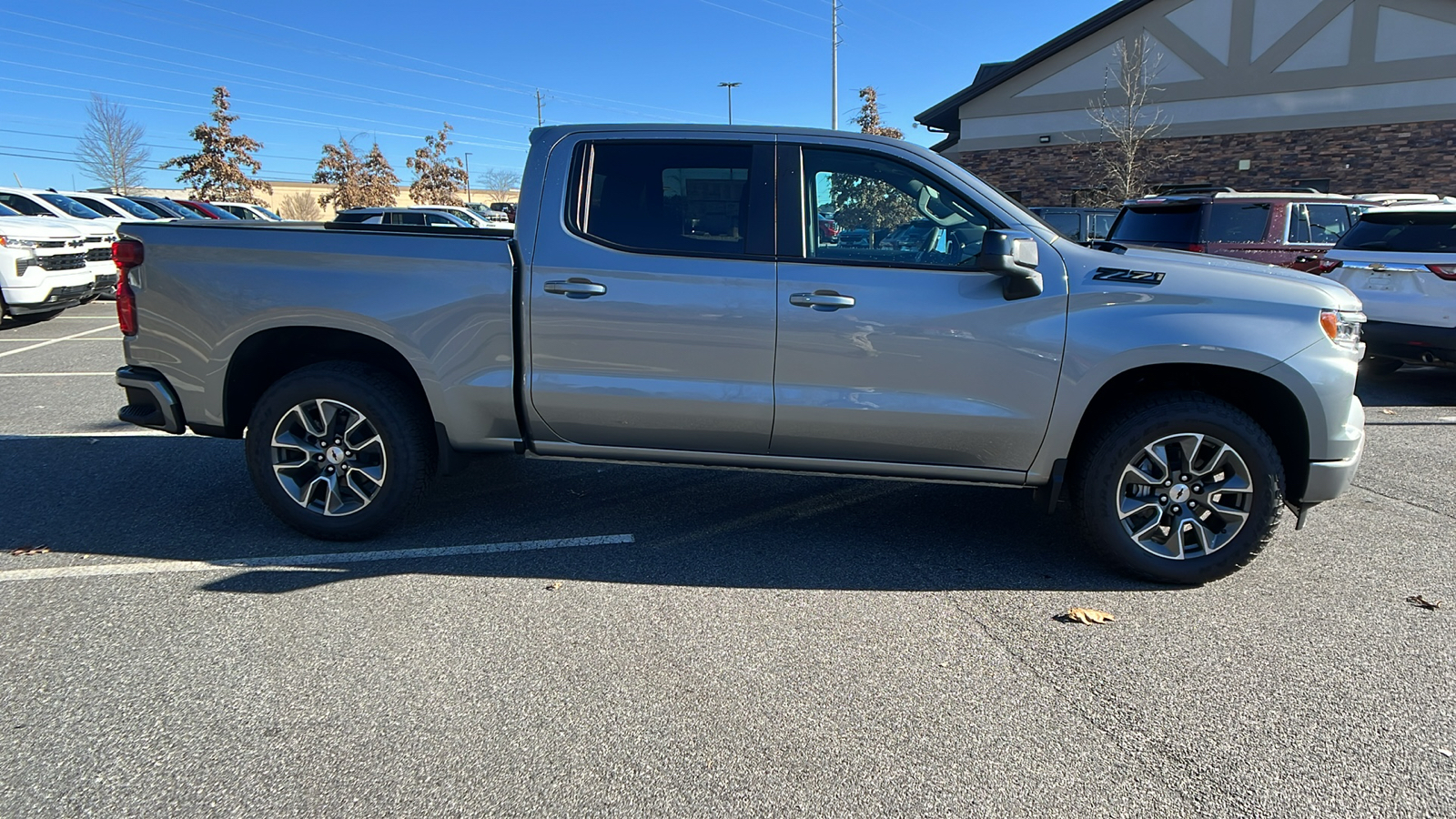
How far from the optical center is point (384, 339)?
4293mm

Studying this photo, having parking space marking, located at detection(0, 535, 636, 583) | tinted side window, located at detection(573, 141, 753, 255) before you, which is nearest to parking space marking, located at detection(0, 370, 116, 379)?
parking space marking, located at detection(0, 535, 636, 583)

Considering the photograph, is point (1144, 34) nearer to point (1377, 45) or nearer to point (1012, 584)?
point (1377, 45)

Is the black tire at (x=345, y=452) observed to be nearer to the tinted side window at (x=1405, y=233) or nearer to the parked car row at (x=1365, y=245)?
the parked car row at (x=1365, y=245)

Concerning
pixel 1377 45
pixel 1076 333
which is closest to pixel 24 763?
pixel 1076 333

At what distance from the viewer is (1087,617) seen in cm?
376

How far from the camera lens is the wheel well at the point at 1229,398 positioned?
4.08 m

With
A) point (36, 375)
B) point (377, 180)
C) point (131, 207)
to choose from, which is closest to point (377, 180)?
point (377, 180)

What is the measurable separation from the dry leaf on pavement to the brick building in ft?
71.7

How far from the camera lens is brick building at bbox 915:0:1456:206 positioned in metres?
22.0

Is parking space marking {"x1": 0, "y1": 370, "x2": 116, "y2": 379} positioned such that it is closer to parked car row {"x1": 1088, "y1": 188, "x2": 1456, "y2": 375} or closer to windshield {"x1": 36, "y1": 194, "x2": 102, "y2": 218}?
windshield {"x1": 36, "y1": 194, "x2": 102, "y2": 218}

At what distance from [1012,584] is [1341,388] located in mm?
1634

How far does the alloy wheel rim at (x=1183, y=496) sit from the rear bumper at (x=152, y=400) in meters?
4.52

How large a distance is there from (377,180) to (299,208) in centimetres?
850

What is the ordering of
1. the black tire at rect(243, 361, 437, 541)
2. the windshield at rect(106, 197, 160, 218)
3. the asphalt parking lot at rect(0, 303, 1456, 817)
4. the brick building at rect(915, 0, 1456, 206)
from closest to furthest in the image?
the asphalt parking lot at rect(0, 303, 1456, 817) < the black tire at rect(243, 361, 437, 541) < the windshield at rect(106, 197, 160, 218) < the brick building at rect(915, 0, 1456, 206)
